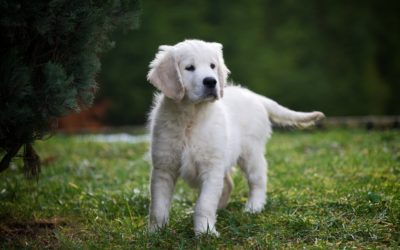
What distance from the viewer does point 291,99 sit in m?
12.0

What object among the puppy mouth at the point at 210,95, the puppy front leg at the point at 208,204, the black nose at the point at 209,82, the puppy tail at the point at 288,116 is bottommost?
the puppy front leg at the point at 208,204

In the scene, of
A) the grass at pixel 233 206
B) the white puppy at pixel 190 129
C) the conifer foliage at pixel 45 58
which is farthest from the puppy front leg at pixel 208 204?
the conifer foliage at pixel 45 58

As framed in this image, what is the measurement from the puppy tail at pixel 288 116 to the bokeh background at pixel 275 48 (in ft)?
21.6

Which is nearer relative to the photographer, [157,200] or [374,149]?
[157,200]

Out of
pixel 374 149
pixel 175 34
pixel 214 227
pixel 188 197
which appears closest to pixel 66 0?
pixel 214 227

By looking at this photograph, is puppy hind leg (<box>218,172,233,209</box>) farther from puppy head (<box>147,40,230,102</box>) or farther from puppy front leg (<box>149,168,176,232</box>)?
puppy head (<box>147,40,230,102</box>)

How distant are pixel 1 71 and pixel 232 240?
5.96ft

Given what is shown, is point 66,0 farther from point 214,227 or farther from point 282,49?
point 282,49

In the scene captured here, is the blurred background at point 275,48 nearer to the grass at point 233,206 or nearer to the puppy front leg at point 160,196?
the grass at point 233,206

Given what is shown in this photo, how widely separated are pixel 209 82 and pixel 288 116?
1.42 metres

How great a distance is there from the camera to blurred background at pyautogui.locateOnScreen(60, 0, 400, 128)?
11938 millimetres

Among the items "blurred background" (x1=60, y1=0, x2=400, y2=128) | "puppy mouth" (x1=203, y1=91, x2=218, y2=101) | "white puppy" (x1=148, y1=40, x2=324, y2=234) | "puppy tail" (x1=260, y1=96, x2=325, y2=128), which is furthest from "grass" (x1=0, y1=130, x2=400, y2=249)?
"blurred background" (x1=60, y1=0, x2=400, y2=128)

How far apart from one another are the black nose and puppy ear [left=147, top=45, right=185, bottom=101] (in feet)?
0.62

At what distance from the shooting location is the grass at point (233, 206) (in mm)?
3742
